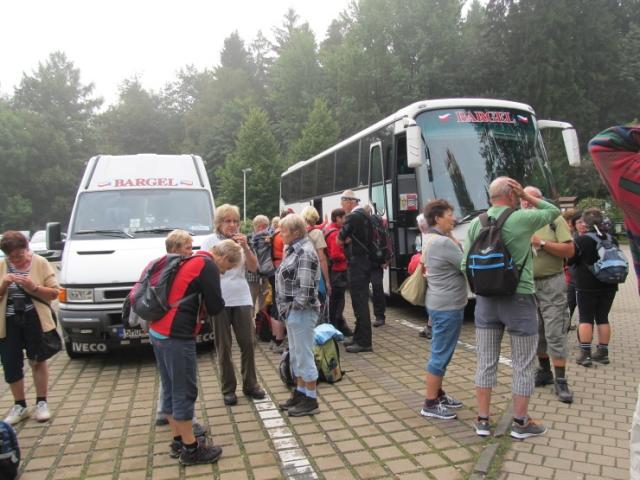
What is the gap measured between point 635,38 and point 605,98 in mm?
6530

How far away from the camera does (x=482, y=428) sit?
4.21m

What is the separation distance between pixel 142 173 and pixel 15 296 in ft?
12.2

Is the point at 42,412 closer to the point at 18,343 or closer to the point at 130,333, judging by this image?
the point at 18,343

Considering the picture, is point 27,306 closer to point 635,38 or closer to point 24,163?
point 635,38

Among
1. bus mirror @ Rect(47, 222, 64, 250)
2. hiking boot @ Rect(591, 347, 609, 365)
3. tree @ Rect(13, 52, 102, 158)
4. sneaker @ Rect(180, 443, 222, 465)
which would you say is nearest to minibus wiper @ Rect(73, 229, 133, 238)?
bus mirror @ Rect(47, 222, 64, 250)

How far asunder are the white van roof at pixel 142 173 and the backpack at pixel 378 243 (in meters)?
2.77

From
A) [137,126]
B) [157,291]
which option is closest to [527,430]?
[157,291]

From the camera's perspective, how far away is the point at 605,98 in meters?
39.4

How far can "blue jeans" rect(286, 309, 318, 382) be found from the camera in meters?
4.70

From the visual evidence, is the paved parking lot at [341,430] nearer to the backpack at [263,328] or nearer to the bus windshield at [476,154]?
the backpack at [263,328]

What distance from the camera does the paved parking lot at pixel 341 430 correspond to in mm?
3775

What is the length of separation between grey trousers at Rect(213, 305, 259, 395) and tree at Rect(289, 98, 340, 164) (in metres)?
36.6

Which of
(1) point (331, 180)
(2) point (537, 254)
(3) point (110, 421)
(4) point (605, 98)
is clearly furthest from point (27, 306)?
(4) point (605, 98)

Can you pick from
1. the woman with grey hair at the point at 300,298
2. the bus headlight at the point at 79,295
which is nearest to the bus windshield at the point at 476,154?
the woman with grey hair at the point at 300,298
